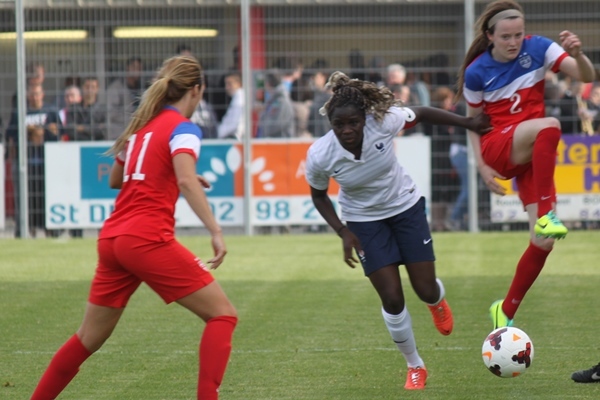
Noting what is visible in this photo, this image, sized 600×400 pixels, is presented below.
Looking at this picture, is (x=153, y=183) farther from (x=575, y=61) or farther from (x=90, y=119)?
(x=90, y=119)

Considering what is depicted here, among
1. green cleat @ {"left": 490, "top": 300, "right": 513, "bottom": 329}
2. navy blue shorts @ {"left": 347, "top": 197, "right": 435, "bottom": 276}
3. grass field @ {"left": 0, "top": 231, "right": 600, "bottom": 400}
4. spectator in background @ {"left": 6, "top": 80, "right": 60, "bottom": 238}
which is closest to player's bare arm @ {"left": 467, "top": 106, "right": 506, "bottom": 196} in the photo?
navy blue shorts @ {"left": 347, "top": 197, "right": 435, "bottom": 276}

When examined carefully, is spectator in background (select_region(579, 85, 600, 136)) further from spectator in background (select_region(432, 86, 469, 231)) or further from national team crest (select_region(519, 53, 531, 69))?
national team crest (select_region(519, 53, 531, 69))

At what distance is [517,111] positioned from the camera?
7836 millimetres

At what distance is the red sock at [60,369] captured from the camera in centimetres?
604

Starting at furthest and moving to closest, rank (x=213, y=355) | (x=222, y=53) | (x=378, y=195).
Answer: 1. (x=222, y=53)
2. (x=378, y=195)
3. (x=213, y=355)

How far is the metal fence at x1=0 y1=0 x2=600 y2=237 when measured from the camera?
58.4 feet

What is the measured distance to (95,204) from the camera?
58.4 ft

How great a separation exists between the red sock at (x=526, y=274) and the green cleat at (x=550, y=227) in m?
0.35

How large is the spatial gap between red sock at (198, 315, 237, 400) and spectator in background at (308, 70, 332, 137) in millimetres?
11975

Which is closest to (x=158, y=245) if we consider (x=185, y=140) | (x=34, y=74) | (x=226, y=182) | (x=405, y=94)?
(x=185, y=140)

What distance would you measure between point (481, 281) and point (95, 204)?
24.5ft

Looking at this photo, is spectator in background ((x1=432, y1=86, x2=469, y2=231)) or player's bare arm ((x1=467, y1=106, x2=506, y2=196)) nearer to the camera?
player's bare arm ((x1=467, y1=106, x2=506, y2=196))

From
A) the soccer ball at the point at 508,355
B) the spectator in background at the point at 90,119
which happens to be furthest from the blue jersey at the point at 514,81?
the spectator in background at the point at 90,119

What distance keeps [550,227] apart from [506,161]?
0.64 m
